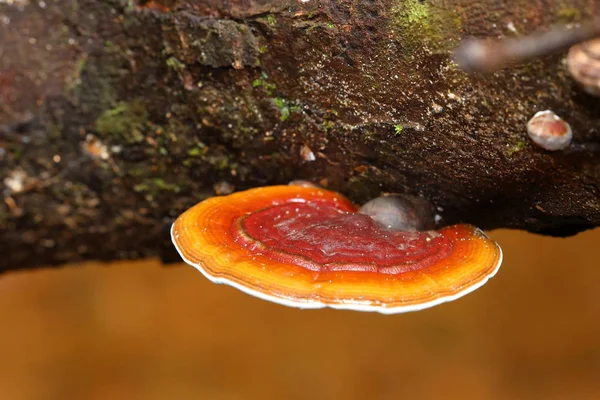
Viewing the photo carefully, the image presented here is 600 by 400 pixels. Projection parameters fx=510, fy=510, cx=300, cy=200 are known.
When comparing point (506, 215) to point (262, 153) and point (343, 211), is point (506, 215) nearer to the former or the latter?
point (343, 211)

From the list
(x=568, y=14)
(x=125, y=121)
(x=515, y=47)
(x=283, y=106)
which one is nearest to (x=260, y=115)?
(x=283, y=106)

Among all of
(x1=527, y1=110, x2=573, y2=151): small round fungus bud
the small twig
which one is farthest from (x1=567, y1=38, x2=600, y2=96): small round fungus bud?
(x1=527, y1=110, x2=573, y2=151): small round fungus bud

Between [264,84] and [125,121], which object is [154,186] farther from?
[264,84]

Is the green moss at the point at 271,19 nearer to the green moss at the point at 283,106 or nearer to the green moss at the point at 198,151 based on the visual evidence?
the green moss at the point at 283,106

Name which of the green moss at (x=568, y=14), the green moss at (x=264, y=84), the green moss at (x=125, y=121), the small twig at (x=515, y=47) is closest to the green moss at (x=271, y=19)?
the green moss at (x=264, y=84)

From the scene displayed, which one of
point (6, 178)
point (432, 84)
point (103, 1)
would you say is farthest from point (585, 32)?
point (6, 178)

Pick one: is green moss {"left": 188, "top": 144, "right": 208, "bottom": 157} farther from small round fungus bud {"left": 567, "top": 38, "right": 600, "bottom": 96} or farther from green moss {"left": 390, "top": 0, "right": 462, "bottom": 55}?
small round fungus bud {"left": 567, "top": 38, "right": 600, "bottom": 96}
